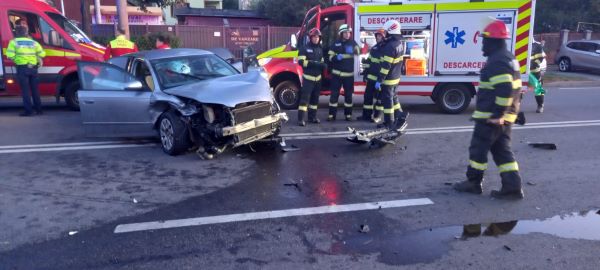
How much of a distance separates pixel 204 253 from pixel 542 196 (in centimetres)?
361

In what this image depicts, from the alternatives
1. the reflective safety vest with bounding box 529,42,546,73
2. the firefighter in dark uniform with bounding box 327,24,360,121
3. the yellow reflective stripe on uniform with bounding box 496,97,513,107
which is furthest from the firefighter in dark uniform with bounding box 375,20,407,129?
the reflective safety vest with bounding box 529,42,546,73

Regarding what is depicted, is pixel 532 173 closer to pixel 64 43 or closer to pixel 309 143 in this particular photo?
pixel 309 143

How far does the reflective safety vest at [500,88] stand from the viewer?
484 centimetres

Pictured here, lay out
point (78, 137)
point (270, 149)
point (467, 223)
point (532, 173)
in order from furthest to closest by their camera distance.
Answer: point (78, 137)
point (270, 149)
point (532, 173)
point (467, 223)

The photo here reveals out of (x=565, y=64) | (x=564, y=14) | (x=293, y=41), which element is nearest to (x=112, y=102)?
A: (x=293, y=41)

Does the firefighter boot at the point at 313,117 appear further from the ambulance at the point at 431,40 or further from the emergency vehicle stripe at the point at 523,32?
the emergency vehicle stripe at the point at 523,32

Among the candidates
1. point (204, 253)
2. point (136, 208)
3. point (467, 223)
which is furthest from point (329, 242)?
point (136, 208)

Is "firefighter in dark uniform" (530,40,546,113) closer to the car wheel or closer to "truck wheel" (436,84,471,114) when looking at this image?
"truck wheel" (436,84,471,114)

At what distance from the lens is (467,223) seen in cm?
450

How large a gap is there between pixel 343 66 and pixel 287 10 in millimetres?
24850

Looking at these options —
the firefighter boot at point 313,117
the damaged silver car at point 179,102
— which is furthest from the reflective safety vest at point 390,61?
the damaged silver car at point 179,102

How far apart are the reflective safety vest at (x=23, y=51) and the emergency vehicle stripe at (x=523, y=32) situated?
958cm

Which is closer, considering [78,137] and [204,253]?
[204,253]

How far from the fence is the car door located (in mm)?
14034
